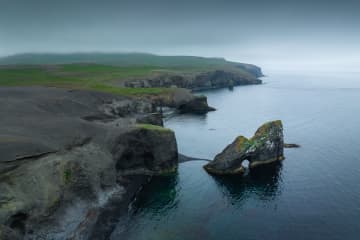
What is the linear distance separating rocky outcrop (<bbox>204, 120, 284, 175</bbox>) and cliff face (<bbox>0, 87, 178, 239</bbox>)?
1049cm

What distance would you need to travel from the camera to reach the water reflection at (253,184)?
51894 mm

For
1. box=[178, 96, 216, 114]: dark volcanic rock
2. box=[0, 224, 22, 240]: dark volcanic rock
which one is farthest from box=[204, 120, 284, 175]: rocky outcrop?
box=[178, 96, 216, 114]: dark volcanic rock

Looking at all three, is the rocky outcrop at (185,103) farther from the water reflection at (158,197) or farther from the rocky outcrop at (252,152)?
the water reflection at (158,197)

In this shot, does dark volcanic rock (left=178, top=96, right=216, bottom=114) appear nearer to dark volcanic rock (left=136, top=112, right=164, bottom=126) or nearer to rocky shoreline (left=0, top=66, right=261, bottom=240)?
dark volcanic rock (left=136, top=112, right=164, bottom=126)

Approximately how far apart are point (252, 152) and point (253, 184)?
395 inches

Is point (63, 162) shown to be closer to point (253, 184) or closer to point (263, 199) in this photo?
point (263, 199)

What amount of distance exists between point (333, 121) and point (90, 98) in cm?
8816

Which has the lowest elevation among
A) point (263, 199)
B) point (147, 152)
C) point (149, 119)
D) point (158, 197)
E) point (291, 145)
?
point (158, 197)

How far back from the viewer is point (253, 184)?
5644 centimetres

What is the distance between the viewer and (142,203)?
50.2 metres

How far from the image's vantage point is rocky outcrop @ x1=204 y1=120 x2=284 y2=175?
6222cm

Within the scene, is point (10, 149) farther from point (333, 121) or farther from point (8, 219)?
point (333, 121)

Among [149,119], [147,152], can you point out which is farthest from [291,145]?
[147,152]

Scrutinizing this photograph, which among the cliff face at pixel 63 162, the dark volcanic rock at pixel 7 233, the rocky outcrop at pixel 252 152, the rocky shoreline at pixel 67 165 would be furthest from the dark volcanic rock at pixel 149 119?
the dark volcanic rock at pixel 7 233
